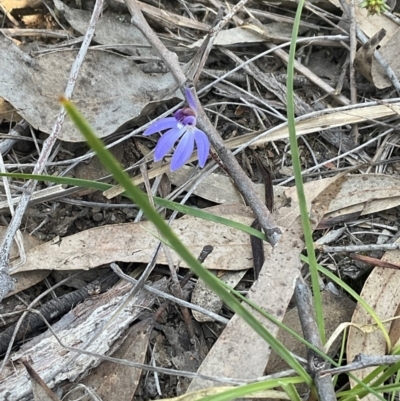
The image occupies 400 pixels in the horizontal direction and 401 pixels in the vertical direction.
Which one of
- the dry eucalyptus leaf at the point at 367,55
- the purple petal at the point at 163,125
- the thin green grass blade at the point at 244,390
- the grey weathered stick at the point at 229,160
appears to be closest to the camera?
the thin green grass blade at the point at 244,390

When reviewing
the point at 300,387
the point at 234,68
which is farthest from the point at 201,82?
the point at 300,387

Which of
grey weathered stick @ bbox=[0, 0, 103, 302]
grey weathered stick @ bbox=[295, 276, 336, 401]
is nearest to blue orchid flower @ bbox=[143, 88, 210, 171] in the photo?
grey weathered stick @ bbox=[0, 0, 103, 302]

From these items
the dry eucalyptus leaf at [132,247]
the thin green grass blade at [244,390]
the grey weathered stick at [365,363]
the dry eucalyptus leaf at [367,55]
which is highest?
the dry eucalyptus leaf at [367,55]

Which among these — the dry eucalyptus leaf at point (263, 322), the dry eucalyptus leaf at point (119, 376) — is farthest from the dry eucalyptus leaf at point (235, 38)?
the dry eucalyptus leaf at point (119, 376)

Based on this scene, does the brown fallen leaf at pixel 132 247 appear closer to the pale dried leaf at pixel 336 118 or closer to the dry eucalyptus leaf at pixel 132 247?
the dry eucalyptus leaf at pixel 132 247

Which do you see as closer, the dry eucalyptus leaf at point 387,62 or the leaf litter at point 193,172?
the leaf litter at point 193,172

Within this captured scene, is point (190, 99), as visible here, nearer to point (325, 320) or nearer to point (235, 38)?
point (235, 38)

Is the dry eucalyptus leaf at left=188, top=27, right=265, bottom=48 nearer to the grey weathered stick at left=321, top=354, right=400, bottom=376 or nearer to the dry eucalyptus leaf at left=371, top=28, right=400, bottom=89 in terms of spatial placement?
the dry eucalyptus leaf at left=371, top=28, right=400, bottom=89
